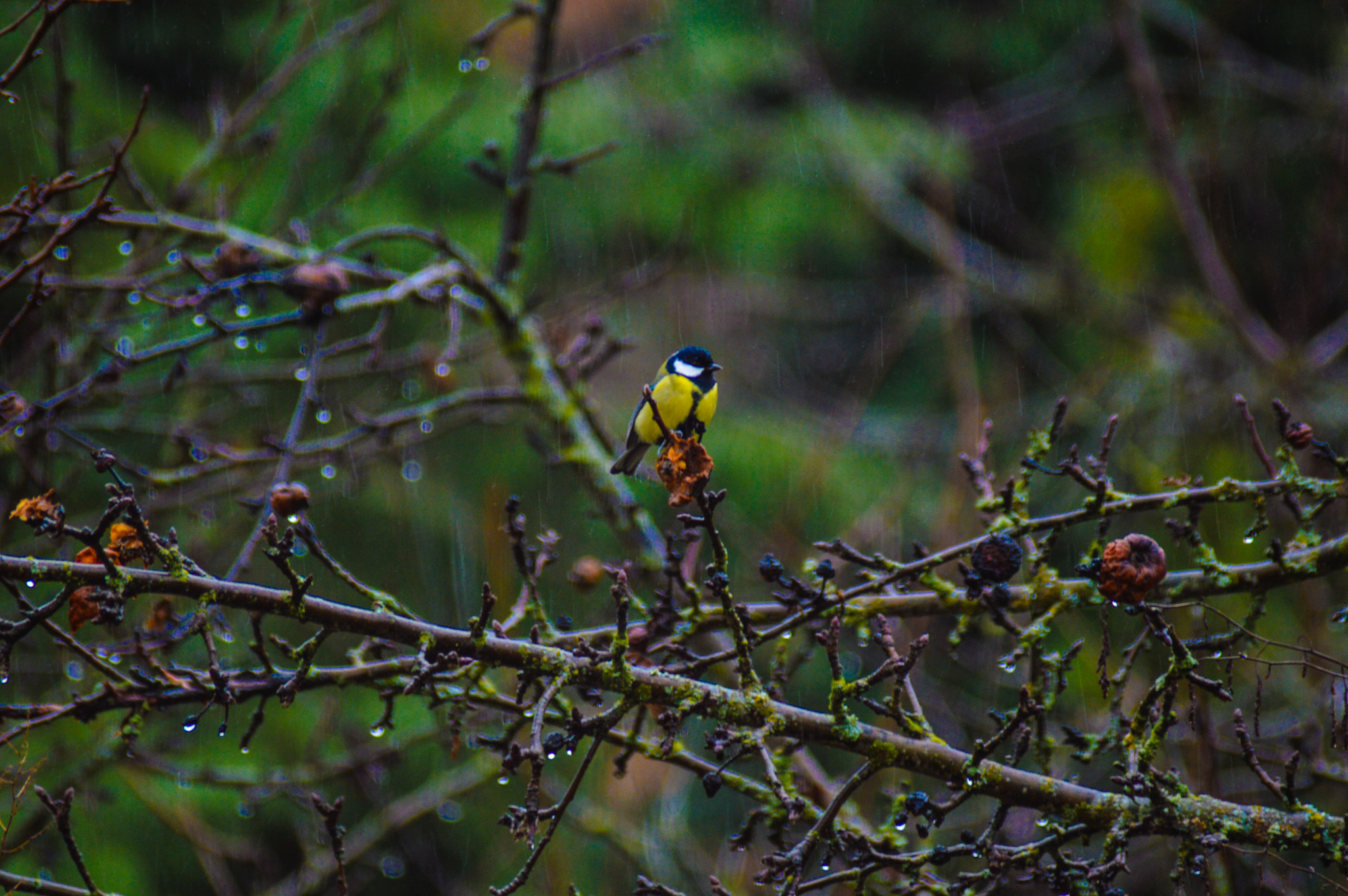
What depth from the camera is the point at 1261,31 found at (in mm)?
8242

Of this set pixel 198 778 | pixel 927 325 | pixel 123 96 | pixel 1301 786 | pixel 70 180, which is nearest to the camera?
pixel 70 180

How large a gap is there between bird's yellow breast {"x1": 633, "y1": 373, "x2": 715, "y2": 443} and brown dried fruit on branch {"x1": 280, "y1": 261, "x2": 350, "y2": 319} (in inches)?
32.6

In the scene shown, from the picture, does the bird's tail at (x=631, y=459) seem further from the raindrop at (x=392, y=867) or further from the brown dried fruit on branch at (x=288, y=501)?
the raindrop at (x=392, y=867)

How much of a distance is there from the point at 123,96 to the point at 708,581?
18.8 feet

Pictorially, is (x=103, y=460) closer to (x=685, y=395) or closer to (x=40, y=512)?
(x=40, y=512)

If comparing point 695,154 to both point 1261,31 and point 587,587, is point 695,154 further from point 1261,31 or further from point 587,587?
point 587,587

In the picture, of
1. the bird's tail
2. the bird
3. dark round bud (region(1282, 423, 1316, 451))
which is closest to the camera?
dark round bud (region(1282, 423, 1316, 451))

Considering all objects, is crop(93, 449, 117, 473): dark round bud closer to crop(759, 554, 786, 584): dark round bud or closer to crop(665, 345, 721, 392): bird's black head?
crop(759, 554, 786, 584): dark round bud

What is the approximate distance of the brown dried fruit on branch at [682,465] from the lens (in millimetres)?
1390

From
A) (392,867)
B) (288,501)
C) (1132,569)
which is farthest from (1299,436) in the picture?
(392,867)

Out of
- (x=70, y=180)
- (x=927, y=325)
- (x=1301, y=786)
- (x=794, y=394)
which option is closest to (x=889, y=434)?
(x=794, y=394)

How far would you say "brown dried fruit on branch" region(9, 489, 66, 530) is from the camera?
54.6 inches

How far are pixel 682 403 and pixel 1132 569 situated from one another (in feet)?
4.59

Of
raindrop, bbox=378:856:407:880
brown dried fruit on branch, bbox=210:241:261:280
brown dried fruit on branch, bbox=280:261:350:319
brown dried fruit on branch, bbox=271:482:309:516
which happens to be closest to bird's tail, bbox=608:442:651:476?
brown dried fruit on branch, bbox=280:261:350:319
